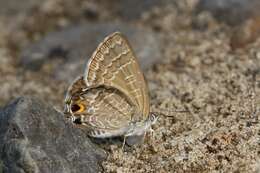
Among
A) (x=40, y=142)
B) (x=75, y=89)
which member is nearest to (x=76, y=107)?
(x=75, y=89)

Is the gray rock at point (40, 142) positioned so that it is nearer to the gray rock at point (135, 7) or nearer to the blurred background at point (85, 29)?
the blurred background at point (85, 29)

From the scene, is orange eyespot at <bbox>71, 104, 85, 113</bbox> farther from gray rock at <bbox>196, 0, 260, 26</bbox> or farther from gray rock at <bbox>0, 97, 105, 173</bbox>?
gray rock at <bbox>196, 0, 260, 26</bbox>

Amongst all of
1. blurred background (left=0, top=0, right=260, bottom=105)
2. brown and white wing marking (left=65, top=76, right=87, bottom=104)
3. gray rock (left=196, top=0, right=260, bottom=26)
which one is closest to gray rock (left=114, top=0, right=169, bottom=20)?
blurred background (left=0, top=0, right=260, bottom=105)

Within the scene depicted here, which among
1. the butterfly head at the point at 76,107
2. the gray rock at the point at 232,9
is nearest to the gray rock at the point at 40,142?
the butterfly head at the point at 76,107

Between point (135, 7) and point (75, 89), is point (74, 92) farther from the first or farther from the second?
point (135, 7)

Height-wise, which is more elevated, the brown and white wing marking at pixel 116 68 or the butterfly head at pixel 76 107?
the brown and white wing marking at pixel 116 68

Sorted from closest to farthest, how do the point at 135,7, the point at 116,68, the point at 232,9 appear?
the point at 116,68
the point at 232,9
the point at 135,7
